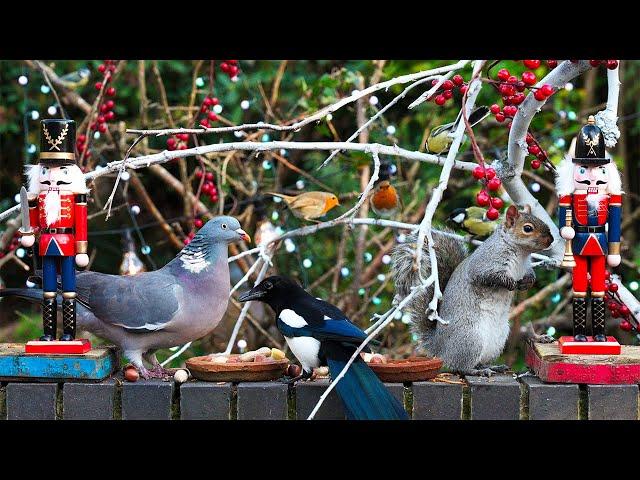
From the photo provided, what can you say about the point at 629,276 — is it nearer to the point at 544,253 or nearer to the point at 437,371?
the point at 544,253

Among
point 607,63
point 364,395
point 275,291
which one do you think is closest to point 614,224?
point 607,63

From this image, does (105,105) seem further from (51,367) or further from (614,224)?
(614,224)

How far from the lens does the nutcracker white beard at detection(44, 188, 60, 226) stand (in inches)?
112

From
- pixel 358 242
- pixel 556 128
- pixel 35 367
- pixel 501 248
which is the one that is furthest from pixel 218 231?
pixel 556 128

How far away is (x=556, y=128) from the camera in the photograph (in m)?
4.64

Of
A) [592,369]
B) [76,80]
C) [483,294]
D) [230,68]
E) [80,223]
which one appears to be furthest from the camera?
[76,80]

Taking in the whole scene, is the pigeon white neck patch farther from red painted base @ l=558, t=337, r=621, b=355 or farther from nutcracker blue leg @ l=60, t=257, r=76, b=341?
red painted base @ l=558, t=337, r=621, b=355

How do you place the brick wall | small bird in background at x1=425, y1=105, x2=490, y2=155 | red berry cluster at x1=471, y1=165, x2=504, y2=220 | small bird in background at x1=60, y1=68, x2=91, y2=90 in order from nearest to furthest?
red berry cluster at x1=471, y1=165, x2=504, y2=220 → the brick wall → small bird in background at x1=425, y1=105, x2=490, y2=155 → small bird in background at x1=60, y1=68, x2=91, y2=90

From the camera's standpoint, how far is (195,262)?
3.00m

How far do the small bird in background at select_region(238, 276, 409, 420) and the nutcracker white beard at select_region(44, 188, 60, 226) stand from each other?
22.9 inches

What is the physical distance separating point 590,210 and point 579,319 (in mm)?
310

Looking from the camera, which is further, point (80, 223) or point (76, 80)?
point (76, 80)

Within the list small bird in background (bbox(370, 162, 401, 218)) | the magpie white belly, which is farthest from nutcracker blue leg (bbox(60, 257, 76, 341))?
small bird in background (bbox(370, 162, 401, 218))

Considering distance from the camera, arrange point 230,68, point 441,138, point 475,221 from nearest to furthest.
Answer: point 441,138, point 475,221, point 230,68
